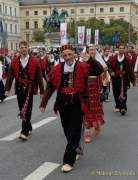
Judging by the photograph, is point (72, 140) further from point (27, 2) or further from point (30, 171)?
point (27, 2)

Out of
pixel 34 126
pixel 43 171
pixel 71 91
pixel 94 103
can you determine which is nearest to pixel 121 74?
pixel 34 126

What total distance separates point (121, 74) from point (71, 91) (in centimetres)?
590

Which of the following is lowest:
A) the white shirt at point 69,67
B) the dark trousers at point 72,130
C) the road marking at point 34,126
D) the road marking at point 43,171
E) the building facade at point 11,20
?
the road marking at point 34,126

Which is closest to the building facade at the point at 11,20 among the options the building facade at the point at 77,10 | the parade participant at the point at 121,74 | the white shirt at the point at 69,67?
the building facade at the point at 77,10

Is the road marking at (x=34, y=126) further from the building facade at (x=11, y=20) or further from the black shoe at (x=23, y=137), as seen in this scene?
the building facade at (x=11, y=20)

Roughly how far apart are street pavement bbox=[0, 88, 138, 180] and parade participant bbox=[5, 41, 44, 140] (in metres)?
0.47

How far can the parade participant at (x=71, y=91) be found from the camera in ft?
23.0

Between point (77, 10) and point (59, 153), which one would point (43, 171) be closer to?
point (59, 153)

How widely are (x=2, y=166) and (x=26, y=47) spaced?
8.35ft

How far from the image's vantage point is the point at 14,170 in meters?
7.08

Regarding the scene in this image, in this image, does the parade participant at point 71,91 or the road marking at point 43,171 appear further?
the parade participant at point 71,91

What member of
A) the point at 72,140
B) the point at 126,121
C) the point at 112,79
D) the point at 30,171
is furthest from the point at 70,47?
the point at 112,79

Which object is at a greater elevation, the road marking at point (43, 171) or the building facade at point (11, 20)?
the building facade at point (11, 20)

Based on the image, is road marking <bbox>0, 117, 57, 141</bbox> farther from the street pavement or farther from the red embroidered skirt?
the red embroidered skirt
